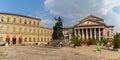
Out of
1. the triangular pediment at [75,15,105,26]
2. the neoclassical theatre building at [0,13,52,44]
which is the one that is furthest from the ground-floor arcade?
the triangular pediment at [75,15,105,26]

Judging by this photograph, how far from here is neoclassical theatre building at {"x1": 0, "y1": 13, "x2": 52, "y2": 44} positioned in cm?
7528

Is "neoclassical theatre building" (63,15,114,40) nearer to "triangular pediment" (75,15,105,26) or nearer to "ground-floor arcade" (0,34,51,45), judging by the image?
"triangular pediment" (75,15,105,26)

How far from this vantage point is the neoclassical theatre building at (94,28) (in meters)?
108

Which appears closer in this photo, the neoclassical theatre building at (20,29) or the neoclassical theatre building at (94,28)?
the neoclassical theatre building at (20,29)

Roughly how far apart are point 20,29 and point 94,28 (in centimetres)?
4629

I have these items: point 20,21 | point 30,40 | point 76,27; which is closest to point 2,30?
point 20,21

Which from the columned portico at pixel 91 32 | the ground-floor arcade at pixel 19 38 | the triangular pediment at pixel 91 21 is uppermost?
the triangular pediment at pixel 91 21

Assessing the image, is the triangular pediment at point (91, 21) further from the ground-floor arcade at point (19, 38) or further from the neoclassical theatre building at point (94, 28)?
the ground-floor arcade at point (19, 38)

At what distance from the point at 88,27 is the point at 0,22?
54712mm

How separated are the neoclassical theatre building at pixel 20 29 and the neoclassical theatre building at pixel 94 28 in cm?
2298

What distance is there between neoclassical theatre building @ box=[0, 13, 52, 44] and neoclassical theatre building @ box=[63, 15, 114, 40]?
2298 centimetres

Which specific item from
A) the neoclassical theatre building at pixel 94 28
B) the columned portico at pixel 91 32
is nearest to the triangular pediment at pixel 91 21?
the neoclassical theatre building at pixel 94 28

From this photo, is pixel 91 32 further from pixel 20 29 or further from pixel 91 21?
pixel 20 29

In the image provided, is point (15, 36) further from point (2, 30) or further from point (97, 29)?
point (97, 29)
